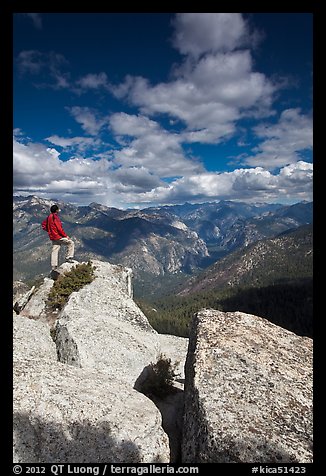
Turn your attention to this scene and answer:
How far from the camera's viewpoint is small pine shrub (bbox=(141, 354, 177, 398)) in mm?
14453

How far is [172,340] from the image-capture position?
28.9m

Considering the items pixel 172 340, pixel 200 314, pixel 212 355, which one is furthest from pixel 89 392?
pixel 172 340

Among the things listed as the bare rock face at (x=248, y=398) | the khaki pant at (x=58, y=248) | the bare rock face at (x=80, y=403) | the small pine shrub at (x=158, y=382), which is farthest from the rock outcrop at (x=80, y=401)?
the khaki pant at (x=58, y=248)

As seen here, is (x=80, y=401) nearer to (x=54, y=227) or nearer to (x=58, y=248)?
(x=54, y=227)

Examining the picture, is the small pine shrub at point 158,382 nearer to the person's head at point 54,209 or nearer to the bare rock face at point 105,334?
the bare rock face at point 105,334

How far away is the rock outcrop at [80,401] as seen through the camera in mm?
8461

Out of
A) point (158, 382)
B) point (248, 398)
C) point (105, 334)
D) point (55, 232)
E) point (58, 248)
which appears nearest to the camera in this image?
point (248, 398)

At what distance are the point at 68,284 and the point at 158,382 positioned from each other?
36.1 feet

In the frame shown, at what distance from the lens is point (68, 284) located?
21766 millimetres

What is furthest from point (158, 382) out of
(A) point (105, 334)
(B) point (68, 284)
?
(B) point (68, 284)

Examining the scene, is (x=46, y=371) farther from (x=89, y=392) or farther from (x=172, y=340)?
(x=172, y=340)

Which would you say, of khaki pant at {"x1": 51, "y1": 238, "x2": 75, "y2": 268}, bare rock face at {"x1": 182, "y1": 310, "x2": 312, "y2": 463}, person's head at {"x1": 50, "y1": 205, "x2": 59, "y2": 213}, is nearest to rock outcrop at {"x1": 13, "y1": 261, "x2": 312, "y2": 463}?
bare rock face at {"x1": 182, "y1": 310, "x2": 312, "y2": 463}

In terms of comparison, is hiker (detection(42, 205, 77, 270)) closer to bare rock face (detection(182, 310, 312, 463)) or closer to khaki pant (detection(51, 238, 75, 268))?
khaki pant (detection(51, 238, 75, 268))
